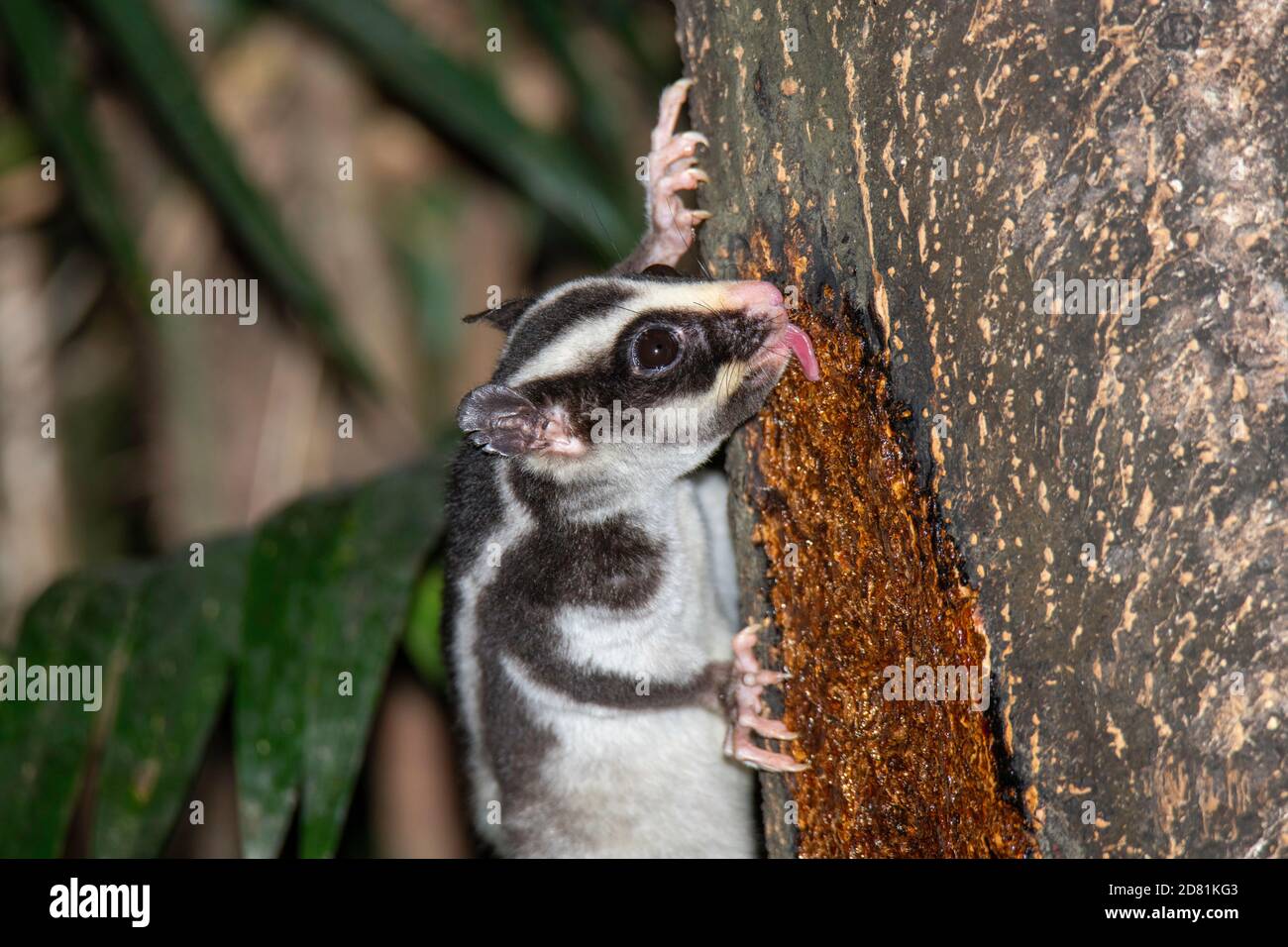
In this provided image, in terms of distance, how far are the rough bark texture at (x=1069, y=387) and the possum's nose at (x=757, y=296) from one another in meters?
0.17

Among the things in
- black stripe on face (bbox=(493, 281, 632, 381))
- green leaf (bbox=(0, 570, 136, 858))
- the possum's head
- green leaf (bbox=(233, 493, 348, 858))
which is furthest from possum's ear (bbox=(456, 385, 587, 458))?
green leaf (bbox=(0, 570, 136, 858))

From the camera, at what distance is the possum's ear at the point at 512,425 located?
7.67ft

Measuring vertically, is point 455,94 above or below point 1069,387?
above

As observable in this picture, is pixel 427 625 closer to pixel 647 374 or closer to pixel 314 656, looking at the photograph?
pixel 314 656

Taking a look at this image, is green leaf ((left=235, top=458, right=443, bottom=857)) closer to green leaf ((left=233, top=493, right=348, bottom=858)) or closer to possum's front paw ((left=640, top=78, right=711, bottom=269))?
green leaf ((left=233, top=493, right=348, bottom=858))

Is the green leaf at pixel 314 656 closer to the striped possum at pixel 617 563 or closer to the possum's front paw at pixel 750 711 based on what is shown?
the striped possum at pixel 617 563

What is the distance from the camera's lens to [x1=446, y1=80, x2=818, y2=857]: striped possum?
2.41 m

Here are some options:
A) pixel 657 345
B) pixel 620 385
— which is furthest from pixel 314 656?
pixel 657 345

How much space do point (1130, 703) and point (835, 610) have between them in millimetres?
626

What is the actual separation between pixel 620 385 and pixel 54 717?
1356 millimetres

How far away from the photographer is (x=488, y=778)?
2.92 meters

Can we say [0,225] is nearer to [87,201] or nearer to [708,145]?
[87,201]

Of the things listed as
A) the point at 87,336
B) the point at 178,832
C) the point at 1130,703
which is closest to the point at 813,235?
the point at 1130,703

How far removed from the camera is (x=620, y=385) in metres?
2.50
